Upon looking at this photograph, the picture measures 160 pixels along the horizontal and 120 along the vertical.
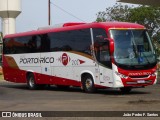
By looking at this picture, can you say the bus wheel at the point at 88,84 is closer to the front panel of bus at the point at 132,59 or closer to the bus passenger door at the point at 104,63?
the bus passenger door at the point at 104,63

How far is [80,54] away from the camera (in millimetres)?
23750

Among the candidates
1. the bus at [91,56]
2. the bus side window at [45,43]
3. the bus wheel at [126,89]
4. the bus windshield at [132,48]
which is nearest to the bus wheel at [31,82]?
the bus at [91,56]

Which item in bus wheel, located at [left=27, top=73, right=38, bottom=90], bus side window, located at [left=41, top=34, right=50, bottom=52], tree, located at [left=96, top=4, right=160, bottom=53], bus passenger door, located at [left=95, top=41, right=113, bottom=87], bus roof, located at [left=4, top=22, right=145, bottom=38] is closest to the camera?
bus passenger door, located at [left=95, top=41, right=113, bottom=87]

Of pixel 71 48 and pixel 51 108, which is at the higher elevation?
pixel 71 48

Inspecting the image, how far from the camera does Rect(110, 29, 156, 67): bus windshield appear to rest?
71.3 feet

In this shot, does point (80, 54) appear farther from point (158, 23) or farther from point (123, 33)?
point (158, 23)

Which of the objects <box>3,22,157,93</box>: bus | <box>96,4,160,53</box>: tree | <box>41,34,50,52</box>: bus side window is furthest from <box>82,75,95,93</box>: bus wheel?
<box>96,4,160,53</box>: tree

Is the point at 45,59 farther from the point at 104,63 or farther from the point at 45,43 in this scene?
the point at 104,63

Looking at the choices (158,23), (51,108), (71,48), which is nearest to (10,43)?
(71,48)

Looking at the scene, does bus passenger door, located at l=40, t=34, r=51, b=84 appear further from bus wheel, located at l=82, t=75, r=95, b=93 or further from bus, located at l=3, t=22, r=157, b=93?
bus wheel, located at l=82, t=75, r=95, b=93

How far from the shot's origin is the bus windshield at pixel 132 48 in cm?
2173

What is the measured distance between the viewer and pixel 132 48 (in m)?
22.0

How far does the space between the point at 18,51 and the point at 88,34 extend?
7.35 meters

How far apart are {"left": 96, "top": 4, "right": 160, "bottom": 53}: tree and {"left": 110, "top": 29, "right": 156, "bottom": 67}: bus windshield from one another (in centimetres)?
4643
